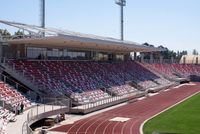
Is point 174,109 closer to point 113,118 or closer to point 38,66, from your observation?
Answer: point 113,118

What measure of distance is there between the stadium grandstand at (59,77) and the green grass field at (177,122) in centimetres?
630

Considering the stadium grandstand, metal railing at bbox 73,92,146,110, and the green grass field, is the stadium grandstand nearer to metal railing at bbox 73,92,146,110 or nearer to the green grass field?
metal railing at bbox 73,92,146,110

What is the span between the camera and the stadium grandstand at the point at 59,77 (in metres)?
26.7

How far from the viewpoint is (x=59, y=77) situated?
Result: 1398 inches

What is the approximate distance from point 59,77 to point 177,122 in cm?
1391

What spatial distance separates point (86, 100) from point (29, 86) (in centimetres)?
541

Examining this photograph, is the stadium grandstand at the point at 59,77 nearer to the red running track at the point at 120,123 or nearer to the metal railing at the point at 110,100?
the metal railing at the point at 110,100

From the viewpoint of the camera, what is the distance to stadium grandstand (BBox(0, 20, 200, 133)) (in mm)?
26673

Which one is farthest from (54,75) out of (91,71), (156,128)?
(156,128)

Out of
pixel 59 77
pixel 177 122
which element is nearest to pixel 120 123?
pixel 177 122

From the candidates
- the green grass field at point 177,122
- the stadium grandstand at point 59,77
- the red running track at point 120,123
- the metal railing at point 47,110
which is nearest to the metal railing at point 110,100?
the stadium grandstand at point 59,77

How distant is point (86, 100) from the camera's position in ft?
109

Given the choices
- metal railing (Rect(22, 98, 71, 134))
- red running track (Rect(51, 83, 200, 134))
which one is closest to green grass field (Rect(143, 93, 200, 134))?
red running track (Rect(51, 83, 200, 134))

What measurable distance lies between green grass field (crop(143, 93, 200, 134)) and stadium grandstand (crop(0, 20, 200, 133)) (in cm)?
630
